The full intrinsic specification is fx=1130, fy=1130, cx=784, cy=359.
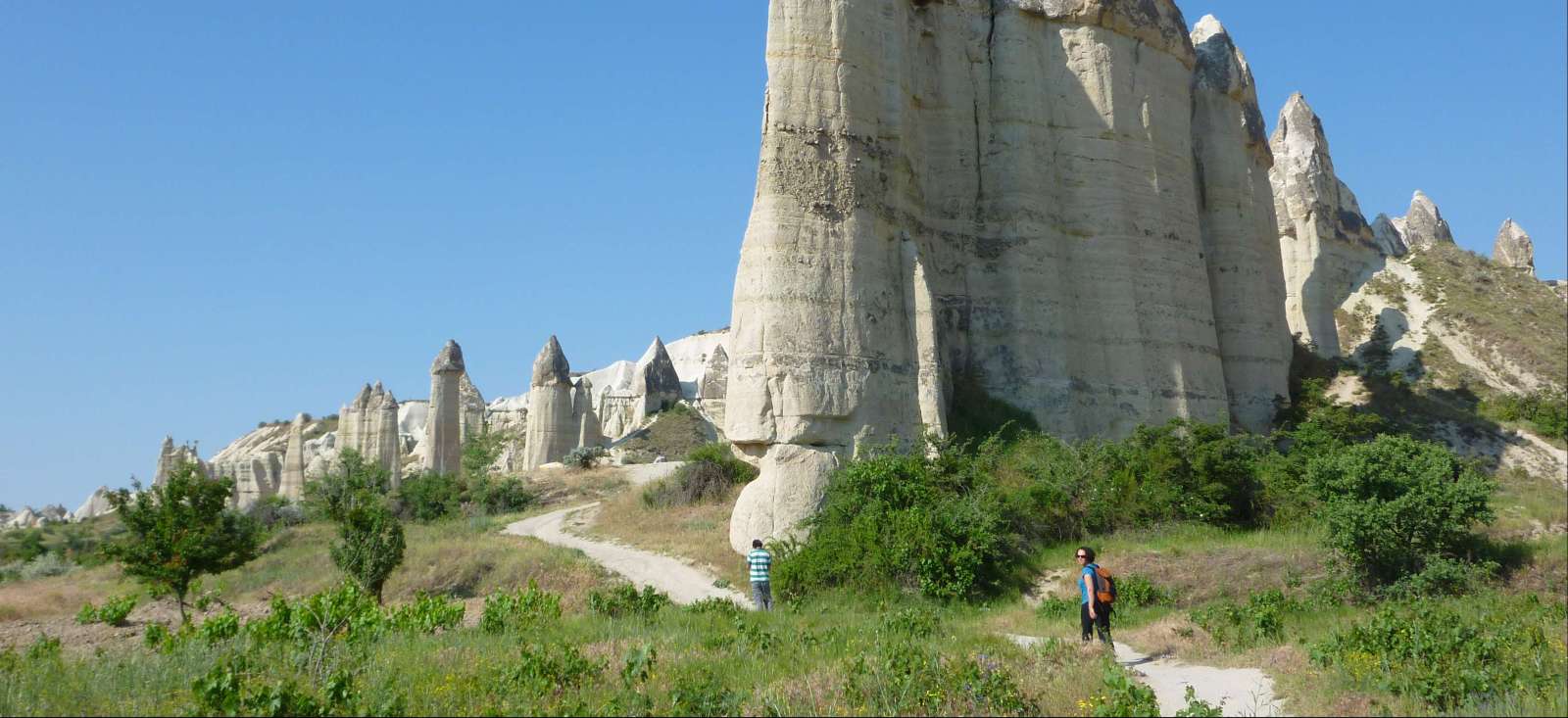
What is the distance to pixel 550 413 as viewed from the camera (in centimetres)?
4306

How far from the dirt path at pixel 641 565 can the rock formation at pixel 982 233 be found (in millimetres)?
1056

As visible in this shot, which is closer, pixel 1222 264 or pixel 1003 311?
pixel 1003 311

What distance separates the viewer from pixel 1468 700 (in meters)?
7.60

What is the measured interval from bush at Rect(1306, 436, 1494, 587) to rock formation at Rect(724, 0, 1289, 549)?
686 centimetres

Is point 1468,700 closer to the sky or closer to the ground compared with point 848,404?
closer to the ground

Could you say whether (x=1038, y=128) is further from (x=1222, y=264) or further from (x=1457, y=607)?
(x=1457, y=607)

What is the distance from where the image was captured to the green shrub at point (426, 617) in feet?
39.1

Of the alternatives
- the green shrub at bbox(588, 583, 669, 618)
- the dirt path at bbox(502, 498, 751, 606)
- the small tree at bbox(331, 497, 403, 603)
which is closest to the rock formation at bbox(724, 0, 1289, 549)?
the dirt path at bbox(502, 498, 751, 606)

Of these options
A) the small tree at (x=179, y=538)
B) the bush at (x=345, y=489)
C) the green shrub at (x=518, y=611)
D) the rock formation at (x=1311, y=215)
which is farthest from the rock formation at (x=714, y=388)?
the green shrub at (x=518, y=611)

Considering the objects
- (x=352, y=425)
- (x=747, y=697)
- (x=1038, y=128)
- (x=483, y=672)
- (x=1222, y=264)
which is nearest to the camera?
(x=747, y=697)

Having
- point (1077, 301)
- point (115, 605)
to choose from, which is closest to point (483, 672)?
point (115, 605)

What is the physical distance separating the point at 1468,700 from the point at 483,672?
7121mm

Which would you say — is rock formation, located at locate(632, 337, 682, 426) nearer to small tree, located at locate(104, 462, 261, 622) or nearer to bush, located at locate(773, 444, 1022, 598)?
small tree, located at locate(104, 462, 261, 622)

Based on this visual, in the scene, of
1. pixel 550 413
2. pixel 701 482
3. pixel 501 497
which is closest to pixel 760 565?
pixel 701 482
